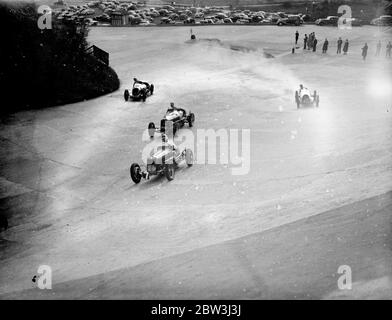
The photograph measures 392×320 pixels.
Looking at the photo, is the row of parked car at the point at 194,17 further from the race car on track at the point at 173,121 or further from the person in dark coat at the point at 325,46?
the race car on track at the point at 173,121

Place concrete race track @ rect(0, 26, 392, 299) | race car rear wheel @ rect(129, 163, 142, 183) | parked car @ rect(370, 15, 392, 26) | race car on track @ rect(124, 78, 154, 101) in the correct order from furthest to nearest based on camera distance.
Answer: parked car @ rect(370, 15, 392, 26)
race car on track @ rect(124, 78, 154, 101)
race car rear wheel @ rect(129, 163, 142, 183)
concrete race track @ rect(0, 26, 392, 299)

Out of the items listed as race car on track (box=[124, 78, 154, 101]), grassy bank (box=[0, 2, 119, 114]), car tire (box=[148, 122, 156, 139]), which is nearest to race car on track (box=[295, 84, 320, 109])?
car tire (box=[148, 122, 156, 139])

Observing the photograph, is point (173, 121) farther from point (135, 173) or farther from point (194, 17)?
point (194, 17)

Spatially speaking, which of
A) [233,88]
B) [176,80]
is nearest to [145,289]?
[233,88]

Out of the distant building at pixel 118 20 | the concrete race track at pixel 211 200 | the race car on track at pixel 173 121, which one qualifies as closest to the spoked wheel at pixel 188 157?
the concrete race track at pixel 211 200

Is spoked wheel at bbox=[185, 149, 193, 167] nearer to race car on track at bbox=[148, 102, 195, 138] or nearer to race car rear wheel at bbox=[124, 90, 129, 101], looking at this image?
race car on track at bbox=[148, 102, 195, 138]
